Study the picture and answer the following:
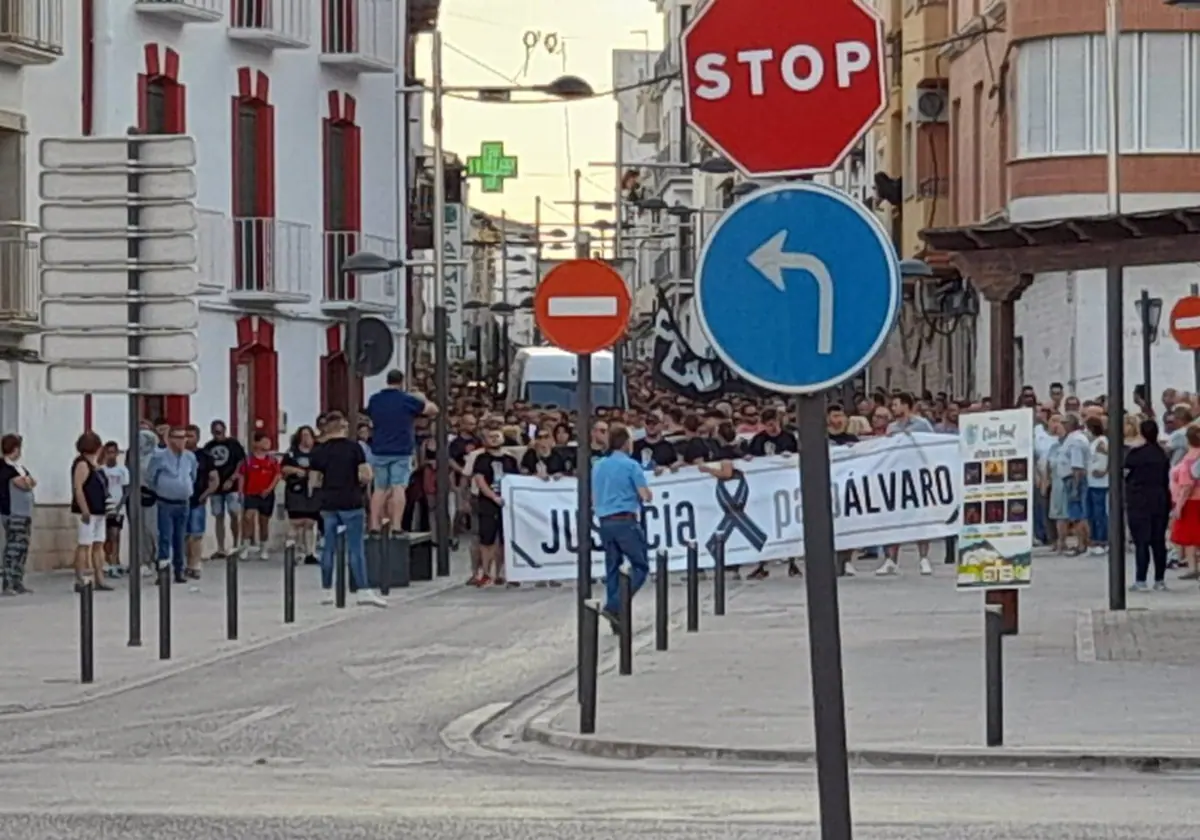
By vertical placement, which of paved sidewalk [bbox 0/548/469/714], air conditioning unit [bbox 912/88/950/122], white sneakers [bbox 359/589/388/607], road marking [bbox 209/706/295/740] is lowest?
paved sidewalk [bbox 0/548/469/714]

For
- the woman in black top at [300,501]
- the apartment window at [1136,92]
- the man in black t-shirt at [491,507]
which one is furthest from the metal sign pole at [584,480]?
the apartment window at [1136,92]

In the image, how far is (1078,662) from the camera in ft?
67.6

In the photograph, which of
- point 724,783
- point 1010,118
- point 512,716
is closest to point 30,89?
point 1010,118

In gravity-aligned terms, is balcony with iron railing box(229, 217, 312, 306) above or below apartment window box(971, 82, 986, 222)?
below

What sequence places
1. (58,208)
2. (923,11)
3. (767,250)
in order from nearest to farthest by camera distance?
(767,250), (58,208), (923,11)

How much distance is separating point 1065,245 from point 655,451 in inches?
422

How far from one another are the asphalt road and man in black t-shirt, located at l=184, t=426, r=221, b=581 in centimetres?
1292

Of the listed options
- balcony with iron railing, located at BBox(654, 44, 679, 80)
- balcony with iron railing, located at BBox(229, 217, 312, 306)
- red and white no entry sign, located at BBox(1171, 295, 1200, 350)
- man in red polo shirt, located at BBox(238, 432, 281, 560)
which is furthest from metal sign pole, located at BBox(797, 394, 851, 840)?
balcony with iron railing, located at BBox(654, 44, 679, 80)

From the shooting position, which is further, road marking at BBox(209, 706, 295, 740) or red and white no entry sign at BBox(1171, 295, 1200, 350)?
red and white no entry sign at BBox(1171, 295, 1200, 350)

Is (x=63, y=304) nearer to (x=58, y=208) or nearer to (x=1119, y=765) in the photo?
(x=58, y=208)

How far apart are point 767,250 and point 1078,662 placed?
12934 millimetres

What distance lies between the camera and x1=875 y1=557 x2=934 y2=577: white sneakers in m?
32.5

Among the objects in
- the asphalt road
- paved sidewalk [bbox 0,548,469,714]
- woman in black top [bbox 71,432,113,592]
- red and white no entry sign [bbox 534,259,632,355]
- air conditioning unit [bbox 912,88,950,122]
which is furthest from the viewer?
air conditioning unit [bbox 912,88,950,122]

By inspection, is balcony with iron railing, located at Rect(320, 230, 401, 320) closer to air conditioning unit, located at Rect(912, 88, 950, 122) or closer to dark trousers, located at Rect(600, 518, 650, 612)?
air conditioning unit, located at Rect(912, 88, 950, 122)
